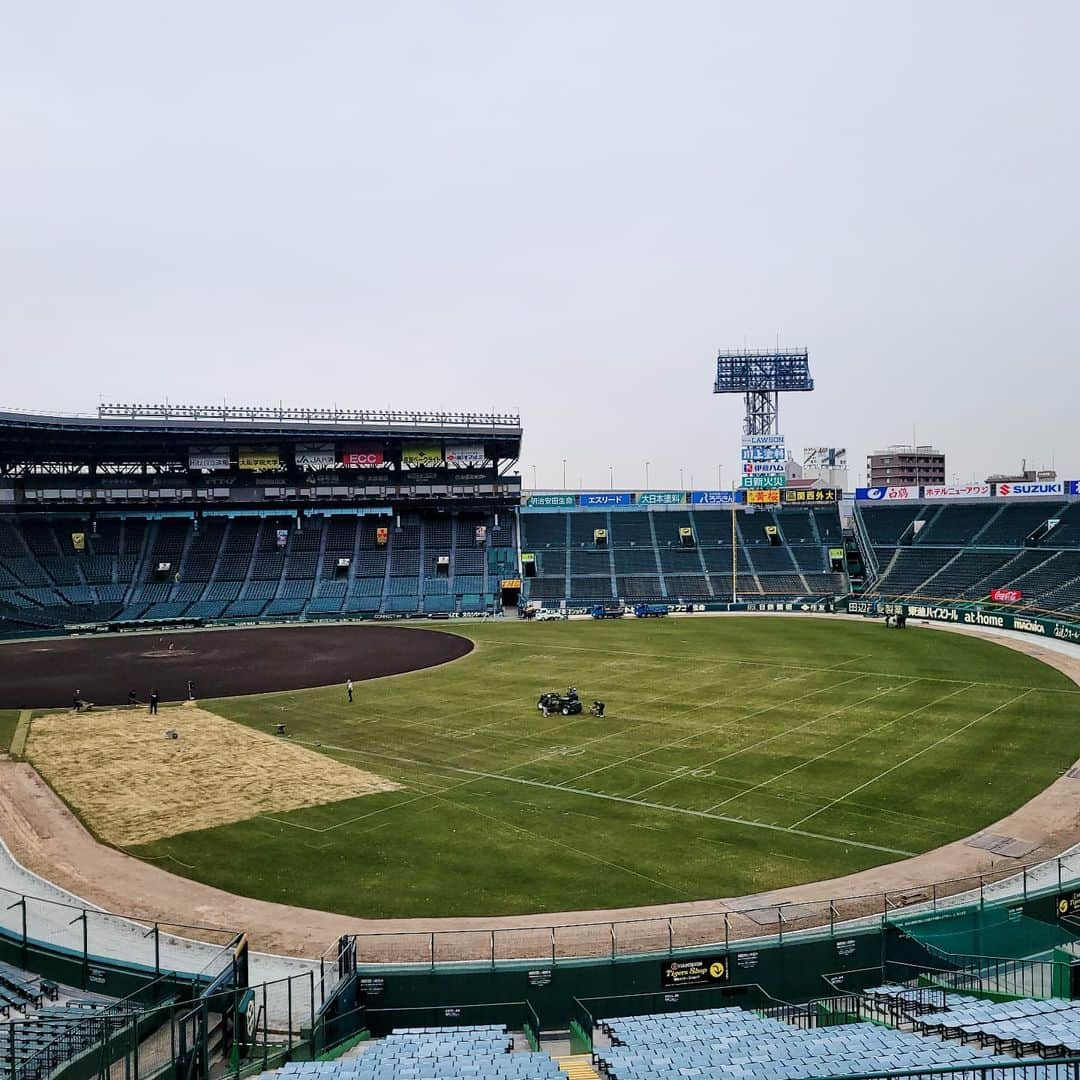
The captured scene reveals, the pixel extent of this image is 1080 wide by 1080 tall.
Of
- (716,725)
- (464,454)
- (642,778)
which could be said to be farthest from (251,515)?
(642,778)

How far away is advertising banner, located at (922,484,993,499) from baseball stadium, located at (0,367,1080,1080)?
6515 millimetres

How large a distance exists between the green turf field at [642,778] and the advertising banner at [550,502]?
55829mm

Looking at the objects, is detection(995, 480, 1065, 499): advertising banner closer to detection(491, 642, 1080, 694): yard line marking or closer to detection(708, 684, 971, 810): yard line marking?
detection(491, 642, 1080, 694): yard line marking

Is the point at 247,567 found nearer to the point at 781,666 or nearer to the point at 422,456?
the point at 422,456

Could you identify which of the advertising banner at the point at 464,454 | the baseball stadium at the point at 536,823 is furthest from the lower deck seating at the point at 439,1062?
the advertising banner at the point at 464,454

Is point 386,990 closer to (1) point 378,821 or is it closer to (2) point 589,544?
(1) point 378,821

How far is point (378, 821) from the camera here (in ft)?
99.7

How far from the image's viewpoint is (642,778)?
34344mm

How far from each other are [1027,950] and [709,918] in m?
6.89

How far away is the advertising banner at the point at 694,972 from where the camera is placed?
17938mm

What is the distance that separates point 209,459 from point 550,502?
40946mm

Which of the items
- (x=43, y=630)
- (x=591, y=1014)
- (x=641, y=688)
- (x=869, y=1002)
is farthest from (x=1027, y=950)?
(x=43, y=630)

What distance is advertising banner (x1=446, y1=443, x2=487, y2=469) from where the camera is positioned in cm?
10888

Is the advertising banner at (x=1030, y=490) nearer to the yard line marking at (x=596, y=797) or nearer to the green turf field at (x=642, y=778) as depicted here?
the green turf field at (x=642, y=778)
